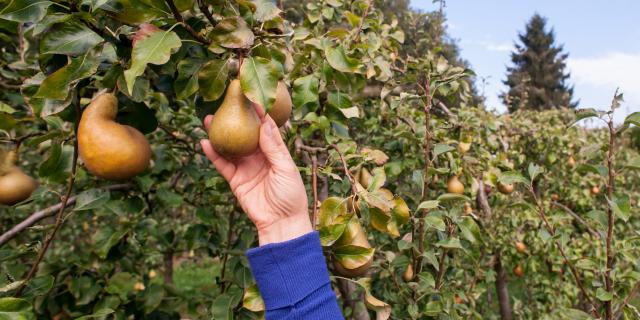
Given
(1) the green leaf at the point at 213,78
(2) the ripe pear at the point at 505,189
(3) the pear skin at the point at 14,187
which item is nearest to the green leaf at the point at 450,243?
(1) the green leaf at the point at 213,78

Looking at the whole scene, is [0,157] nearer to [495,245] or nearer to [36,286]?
[36,286]

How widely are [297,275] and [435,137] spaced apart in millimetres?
1005

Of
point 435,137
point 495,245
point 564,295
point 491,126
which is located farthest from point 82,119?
point 564,295

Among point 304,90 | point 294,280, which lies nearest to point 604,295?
point 294,280

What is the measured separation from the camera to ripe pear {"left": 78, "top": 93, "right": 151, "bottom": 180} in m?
0.98

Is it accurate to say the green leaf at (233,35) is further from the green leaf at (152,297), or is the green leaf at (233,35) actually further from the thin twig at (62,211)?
the green leaf at (152,297)

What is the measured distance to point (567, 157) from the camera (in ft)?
13.4

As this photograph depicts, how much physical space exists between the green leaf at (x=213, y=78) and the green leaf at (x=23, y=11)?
30 cm

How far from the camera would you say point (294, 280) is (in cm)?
101

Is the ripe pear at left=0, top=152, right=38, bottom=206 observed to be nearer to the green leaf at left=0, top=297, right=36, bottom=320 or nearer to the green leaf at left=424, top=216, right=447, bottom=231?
the green leaf at left=0, top=297, right=36, bottom=320

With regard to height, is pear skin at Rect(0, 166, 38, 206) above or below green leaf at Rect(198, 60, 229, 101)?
below

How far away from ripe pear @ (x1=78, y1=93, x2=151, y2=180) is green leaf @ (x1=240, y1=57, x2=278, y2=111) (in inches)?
13.0

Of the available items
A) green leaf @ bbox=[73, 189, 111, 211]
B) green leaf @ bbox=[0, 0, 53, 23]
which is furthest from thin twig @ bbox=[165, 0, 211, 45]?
green leaf @ bbox=[73, 189, 111, 211]

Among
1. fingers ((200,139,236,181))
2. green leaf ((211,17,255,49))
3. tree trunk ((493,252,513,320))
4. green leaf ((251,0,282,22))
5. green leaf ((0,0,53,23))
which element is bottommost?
tree trunk ((493,252,513,320))
